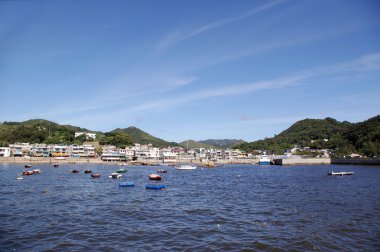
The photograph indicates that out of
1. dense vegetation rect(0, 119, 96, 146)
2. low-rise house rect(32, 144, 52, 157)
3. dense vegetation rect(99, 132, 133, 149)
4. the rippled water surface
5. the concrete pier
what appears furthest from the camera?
dense vegetation rect(99, 132, 133, 149)

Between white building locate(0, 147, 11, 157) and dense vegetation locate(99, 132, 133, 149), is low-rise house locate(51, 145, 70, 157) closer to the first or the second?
white building locate(0, 147, 11, 157)

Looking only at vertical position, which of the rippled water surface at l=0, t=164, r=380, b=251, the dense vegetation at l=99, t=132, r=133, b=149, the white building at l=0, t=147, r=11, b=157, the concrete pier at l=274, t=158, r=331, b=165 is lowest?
the rippled water surface at l=0, t=164, r=380, b=251

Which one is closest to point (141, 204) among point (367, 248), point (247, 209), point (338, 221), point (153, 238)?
point (247, 209)

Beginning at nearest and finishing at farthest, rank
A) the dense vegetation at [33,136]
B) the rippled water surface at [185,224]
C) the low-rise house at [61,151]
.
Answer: the rippled water surface at [185,224]
the low-rise house at [61,151]
the dense vegetation at [33,136]

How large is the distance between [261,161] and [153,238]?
452 feet

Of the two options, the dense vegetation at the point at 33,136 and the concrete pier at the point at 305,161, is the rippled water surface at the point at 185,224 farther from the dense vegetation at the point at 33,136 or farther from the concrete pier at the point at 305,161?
the dense vegetation at the point at 33,136

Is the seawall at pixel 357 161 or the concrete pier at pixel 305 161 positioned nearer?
the seawall at pixel 357 161

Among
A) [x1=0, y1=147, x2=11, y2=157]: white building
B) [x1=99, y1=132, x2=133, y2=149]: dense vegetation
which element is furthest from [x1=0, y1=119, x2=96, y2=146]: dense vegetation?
[x1=0, y1=147, x2=11, y2=157]: white building

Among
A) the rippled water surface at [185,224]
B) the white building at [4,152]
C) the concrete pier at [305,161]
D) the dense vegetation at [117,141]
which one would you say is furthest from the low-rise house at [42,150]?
the rippled water surface at [185,224]

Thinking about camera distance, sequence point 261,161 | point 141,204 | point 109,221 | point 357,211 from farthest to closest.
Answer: point 261,161 → point 141,204 → point 357,211 → point 109,221

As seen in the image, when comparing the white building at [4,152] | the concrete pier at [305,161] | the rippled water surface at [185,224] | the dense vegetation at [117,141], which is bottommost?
the rippled water surface at [185,224]

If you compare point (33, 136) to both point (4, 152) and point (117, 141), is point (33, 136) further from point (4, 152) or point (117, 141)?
point (117, 141)

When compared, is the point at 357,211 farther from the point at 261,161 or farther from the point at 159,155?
the point at 159,155

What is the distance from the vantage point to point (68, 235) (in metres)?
18.3
